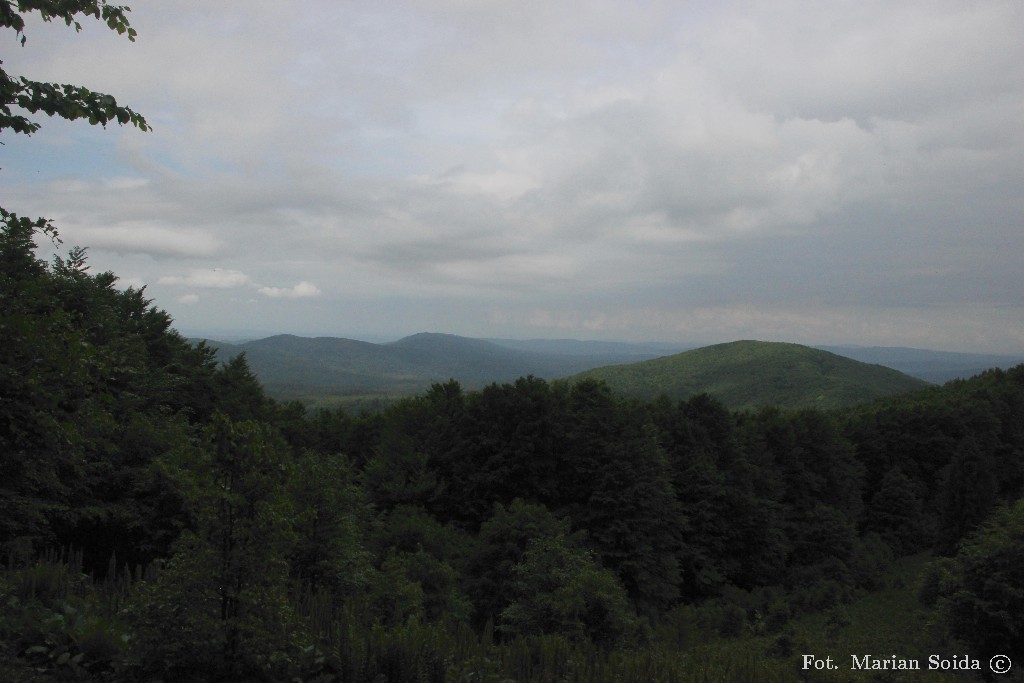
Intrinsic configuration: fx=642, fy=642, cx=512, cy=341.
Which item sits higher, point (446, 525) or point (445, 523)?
point (446, 525)

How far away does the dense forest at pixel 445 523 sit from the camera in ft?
22.6

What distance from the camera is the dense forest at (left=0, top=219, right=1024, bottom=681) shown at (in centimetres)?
689

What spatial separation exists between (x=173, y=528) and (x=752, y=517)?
36306 mm

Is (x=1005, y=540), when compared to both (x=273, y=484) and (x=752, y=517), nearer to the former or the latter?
(x=752, y=517)

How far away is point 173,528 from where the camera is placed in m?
17.1

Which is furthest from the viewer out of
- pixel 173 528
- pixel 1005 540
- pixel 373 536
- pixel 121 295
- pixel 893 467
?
pixel 893 467

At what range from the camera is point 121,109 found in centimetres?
652

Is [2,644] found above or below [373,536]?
above

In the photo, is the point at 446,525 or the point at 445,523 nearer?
the point at 446,525

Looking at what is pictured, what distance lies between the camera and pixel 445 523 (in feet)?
117

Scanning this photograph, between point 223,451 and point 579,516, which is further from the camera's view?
point 579,516

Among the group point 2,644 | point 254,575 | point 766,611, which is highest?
point 254,575

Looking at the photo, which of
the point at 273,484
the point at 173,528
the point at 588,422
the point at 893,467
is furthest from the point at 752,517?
the point at 273,484

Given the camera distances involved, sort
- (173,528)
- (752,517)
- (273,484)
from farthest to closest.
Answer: (752,517)
(173,528)
(273,484)
